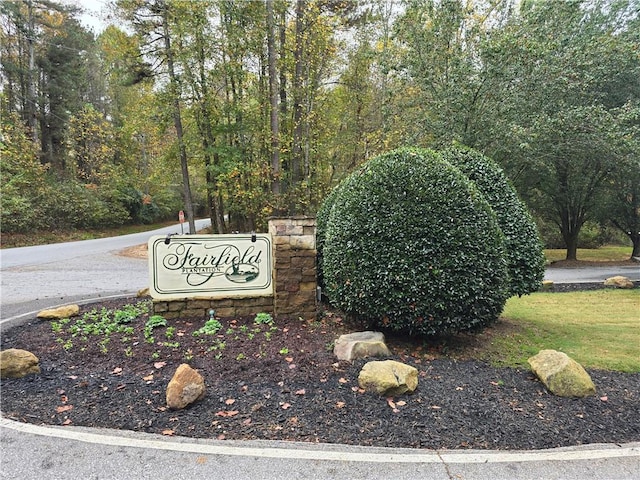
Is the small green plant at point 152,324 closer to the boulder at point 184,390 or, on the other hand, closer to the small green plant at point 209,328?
the small green plant at point 209,328

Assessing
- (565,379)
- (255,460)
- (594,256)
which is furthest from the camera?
(594,256)

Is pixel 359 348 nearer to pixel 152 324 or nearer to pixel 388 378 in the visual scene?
pixel 388 378

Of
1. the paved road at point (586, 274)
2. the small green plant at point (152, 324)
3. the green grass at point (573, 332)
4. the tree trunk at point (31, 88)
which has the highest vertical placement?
the tree trunk at point (31, 88)

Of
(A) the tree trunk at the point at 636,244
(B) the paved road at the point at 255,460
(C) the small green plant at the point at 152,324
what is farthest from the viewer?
(A) the tree trunk at the point at 636,244

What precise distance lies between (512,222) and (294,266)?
2443mm

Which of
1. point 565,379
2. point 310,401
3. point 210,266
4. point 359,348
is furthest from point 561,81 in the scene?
point 310,401

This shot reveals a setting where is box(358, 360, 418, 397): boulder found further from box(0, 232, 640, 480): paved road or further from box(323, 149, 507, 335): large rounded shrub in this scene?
box(323, 149, 507, 335): large rounded shrub

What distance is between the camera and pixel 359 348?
3080mm

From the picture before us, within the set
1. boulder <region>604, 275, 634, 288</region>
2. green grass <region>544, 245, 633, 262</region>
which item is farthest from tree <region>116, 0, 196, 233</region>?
green grass <region>544, 245, 633, 262</region>

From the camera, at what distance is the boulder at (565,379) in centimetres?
257

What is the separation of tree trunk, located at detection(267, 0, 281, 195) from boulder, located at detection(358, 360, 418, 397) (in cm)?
801

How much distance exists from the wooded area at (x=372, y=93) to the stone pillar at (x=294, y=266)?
5570mm

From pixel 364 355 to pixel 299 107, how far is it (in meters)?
8.90

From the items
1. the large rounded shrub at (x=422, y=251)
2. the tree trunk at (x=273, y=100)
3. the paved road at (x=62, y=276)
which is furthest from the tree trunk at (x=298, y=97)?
the large rounded shrub at (x=422, y=251)
